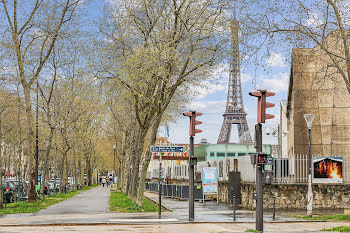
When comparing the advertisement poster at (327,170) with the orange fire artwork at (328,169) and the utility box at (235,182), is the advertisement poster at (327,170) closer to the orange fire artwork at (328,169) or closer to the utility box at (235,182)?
the orange fire artwork at (328,169)

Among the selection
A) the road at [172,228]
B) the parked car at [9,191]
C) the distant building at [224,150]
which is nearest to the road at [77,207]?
the parked car at [9,191]

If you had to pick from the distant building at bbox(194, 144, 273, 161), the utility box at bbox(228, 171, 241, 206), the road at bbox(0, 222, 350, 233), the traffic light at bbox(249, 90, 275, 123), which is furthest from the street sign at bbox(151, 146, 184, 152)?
the distant building at bbox(194, 144, 273, 161)

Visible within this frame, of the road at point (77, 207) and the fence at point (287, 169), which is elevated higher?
the fence at point (287, 169)

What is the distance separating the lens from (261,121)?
16.3 metres

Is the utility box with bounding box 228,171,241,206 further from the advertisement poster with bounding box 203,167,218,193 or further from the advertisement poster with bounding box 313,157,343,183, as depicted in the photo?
the advertisement poster with bounding box 313,157,343,183

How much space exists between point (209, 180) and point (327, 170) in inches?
278

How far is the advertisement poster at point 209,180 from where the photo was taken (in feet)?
108

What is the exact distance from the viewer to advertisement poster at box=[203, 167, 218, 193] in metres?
32.8

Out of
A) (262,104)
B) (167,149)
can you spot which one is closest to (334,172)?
(167,149)

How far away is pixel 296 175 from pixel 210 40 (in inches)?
376

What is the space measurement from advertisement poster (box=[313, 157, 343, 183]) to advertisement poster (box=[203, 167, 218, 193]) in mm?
6111

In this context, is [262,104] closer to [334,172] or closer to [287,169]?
[287,169]

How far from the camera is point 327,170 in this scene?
2997 centimetres

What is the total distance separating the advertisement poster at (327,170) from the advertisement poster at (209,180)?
241 inches
